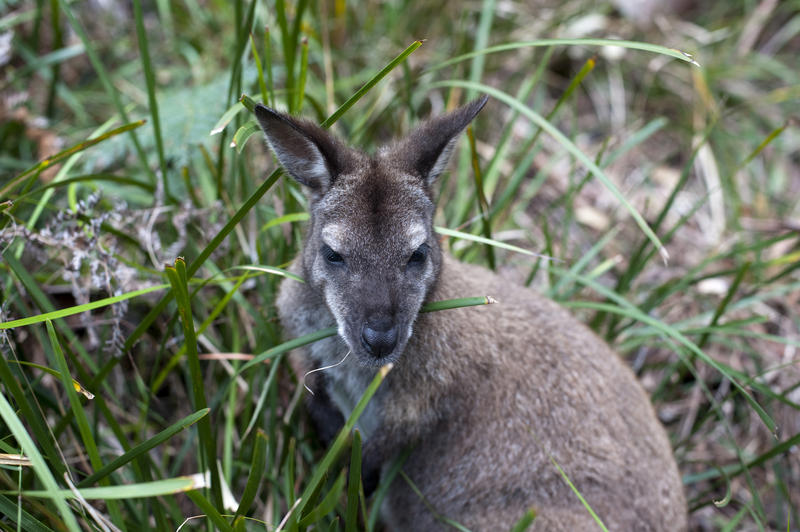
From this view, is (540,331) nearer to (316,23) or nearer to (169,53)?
(316,23)

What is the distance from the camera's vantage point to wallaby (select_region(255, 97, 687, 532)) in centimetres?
329

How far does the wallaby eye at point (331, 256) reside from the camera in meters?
3.18

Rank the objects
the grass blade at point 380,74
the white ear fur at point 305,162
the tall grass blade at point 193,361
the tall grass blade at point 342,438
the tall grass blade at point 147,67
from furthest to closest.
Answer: the tall grass blade at point 147,67
the white ear fur at point 305,162
the grass blade at point 380,74
the tall grass blade at point 193,361
the tall grass blade at point 342,438

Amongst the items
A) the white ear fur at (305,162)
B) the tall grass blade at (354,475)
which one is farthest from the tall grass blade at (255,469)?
the white ear fur at (305,162)

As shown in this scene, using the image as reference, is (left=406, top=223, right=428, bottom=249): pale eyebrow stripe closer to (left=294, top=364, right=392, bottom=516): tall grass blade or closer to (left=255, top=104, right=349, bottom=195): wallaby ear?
(left=255, top=104, right=349, bottom=195): wallaby ear

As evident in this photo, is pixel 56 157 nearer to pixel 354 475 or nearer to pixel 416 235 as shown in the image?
pixel 416 235

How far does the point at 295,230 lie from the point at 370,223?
1.18 m

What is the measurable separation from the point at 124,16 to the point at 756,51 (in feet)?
21.8

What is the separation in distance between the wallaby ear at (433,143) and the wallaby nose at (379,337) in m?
0.80

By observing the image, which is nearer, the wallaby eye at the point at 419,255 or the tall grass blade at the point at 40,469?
the tall grass blade at the point at 40,469

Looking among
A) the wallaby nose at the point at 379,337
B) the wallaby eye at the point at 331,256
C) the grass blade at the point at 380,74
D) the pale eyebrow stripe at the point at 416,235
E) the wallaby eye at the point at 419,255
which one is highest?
the grass blade at the point at 380,74

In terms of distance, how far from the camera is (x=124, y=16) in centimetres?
655

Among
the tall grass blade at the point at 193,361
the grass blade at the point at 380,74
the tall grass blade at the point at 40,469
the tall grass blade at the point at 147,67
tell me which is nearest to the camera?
the tall grass blade at the point at 40,469

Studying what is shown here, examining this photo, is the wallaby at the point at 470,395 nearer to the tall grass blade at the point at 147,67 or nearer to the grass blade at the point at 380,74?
the grass blade at the point at 380,74
